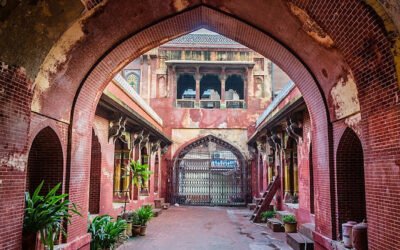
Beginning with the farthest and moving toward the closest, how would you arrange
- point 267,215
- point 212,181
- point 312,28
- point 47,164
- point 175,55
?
1. point 212,181
2. point 175,55
3. point 267,215
4. point 47,164
5. point 312,28

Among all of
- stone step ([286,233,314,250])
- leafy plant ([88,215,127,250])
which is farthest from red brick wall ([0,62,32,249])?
stone step ([286,233,314,250])

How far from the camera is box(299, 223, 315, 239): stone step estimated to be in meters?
10.0

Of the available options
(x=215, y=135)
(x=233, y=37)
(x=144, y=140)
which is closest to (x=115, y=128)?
(x=233, y=37)

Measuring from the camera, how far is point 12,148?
5.50 meters

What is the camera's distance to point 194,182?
27.2 m

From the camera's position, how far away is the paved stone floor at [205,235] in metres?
10.5

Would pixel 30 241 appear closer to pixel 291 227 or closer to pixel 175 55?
pixel 291 227

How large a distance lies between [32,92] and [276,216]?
10792 millimetres

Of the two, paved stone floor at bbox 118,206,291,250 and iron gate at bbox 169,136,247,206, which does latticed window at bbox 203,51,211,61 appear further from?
paved stone floor at bbox 118,206,291,250

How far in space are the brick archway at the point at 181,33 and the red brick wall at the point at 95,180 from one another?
7.88ft

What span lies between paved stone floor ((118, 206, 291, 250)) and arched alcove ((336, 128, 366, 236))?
3.20 meters

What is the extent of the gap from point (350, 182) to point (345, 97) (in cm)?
164

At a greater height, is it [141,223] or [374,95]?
[374,95]

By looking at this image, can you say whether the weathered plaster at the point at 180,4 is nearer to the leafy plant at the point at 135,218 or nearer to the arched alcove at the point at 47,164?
the arched alcove at the point at 47,164
